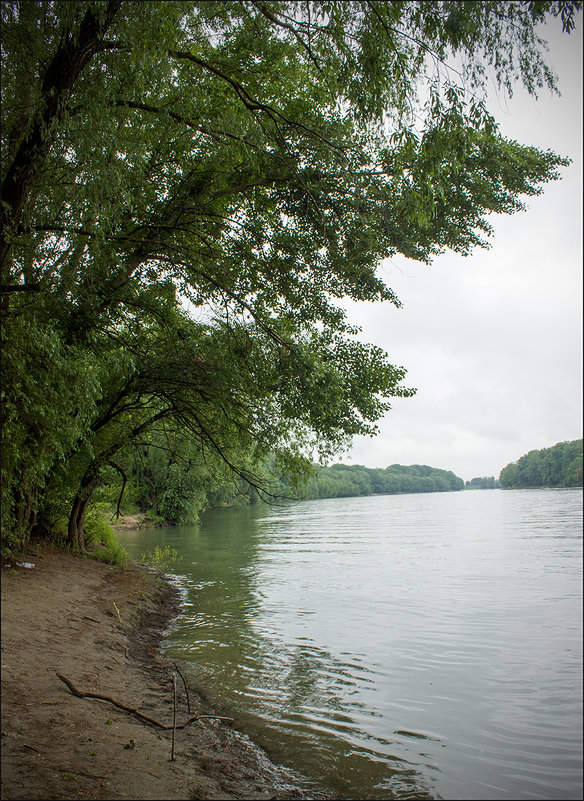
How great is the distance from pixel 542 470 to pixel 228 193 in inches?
1498

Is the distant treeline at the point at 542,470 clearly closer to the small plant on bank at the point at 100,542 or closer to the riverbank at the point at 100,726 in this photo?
the small plant on bank at the point at 100,542

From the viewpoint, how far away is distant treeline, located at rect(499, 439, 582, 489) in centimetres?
3570

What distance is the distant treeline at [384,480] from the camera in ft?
424

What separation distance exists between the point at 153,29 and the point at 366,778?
8298mm

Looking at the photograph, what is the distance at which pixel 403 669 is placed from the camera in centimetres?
933

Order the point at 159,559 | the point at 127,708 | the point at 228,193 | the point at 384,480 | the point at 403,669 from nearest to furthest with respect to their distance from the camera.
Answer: the point at 127,708 → the point at 403,669 → the point at 228,193 → the point at 159,559 → the point at 384,480

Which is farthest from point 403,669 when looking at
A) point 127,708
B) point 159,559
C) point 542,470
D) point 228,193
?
point 542,470

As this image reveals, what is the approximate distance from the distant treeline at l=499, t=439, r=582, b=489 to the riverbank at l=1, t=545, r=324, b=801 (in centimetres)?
2991

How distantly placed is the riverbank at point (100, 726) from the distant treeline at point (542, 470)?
1178 inches

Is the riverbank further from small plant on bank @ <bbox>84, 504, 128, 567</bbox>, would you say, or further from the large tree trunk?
small plant on bank @ <bbox>84, 504, 128, 567</bbox>

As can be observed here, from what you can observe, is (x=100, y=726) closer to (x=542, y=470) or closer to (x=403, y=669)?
(x=403, y=669)

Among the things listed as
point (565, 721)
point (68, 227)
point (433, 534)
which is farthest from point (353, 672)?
point (433, 534)

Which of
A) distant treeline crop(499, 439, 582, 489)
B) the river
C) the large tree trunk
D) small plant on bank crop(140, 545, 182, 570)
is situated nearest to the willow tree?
the large tree trunk

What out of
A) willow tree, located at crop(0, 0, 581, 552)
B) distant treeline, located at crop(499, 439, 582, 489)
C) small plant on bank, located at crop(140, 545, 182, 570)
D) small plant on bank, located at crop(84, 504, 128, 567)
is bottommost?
small plant on bank, located at crop(140, 545, 182, 570)
